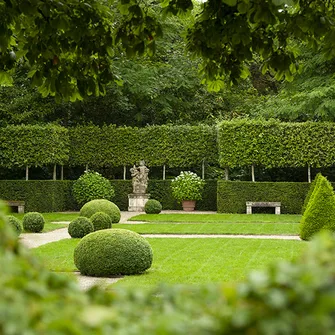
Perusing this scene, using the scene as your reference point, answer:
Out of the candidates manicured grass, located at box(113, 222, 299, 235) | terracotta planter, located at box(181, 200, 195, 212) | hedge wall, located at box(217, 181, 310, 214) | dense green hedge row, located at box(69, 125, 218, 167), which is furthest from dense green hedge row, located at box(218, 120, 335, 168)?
manicured grass, located at box(113, 222, 299, 235)

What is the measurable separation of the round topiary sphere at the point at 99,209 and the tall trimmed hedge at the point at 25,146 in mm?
7578

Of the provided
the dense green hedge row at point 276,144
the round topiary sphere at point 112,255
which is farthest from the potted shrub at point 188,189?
the round topiary sphere at point 112,255

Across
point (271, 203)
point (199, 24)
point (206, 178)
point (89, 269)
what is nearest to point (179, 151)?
point (206, 178)

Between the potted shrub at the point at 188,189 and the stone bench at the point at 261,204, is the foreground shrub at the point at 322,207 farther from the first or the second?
the potted shrub at the point at 188,189

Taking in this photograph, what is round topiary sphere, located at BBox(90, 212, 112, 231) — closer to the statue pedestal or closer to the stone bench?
the stone bench

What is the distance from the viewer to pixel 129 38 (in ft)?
19.3

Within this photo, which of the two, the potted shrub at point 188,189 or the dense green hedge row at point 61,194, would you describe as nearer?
the dense green hedge row at point 61,194

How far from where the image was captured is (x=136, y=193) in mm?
27016

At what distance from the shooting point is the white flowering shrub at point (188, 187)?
26500mm

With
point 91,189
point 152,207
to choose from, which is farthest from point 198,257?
point 91,189

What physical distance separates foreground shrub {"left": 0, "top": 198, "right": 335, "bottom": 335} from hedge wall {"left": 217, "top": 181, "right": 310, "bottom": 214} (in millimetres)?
24188

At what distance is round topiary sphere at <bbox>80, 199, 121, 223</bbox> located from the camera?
1898 centimetres

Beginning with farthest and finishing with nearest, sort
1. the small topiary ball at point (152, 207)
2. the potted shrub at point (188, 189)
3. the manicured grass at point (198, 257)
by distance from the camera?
the potted shrub at point (188, 189), the small topiary ball at point (152, 207), the manicured grass at point (198, 257)

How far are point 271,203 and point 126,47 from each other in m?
20.0
